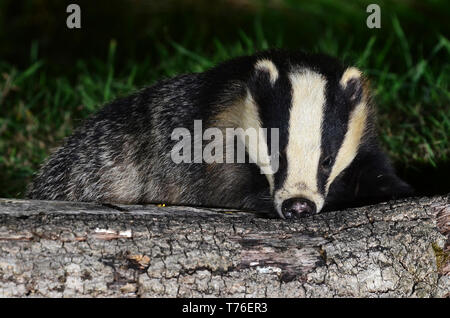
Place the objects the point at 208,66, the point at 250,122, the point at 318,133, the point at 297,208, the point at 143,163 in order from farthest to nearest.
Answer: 1. the point at 208,66
2. the point at 143,163
3. the point at 250,122
4. the point at 318,133
5. the point at 297,208

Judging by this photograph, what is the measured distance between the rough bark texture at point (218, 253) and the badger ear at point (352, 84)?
84 cm

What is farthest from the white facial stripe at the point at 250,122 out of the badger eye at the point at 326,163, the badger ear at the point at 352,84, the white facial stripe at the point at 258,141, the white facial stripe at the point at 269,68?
the badger ear at the point at 352,84

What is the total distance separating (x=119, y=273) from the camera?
3066mm

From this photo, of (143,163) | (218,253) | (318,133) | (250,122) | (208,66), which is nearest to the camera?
(218,253)

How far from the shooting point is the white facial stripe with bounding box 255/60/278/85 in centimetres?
394

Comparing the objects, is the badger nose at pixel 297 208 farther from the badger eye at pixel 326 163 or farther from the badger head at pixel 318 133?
the badger eye at pixel 326 163

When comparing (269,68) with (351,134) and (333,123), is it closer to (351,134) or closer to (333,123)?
(333,123)

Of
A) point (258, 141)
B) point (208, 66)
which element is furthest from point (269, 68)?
point (208, 66)

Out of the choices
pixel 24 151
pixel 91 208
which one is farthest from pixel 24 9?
pixel 91 208

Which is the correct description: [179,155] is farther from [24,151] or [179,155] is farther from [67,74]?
[67,74]

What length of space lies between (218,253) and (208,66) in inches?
138

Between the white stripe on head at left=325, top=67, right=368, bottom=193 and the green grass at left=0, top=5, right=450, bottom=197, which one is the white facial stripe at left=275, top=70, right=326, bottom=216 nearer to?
the white stripe on head at left=325, top=67, right=368, bottom=193

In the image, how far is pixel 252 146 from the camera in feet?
13.1

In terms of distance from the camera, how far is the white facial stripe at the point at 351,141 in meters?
3.96
